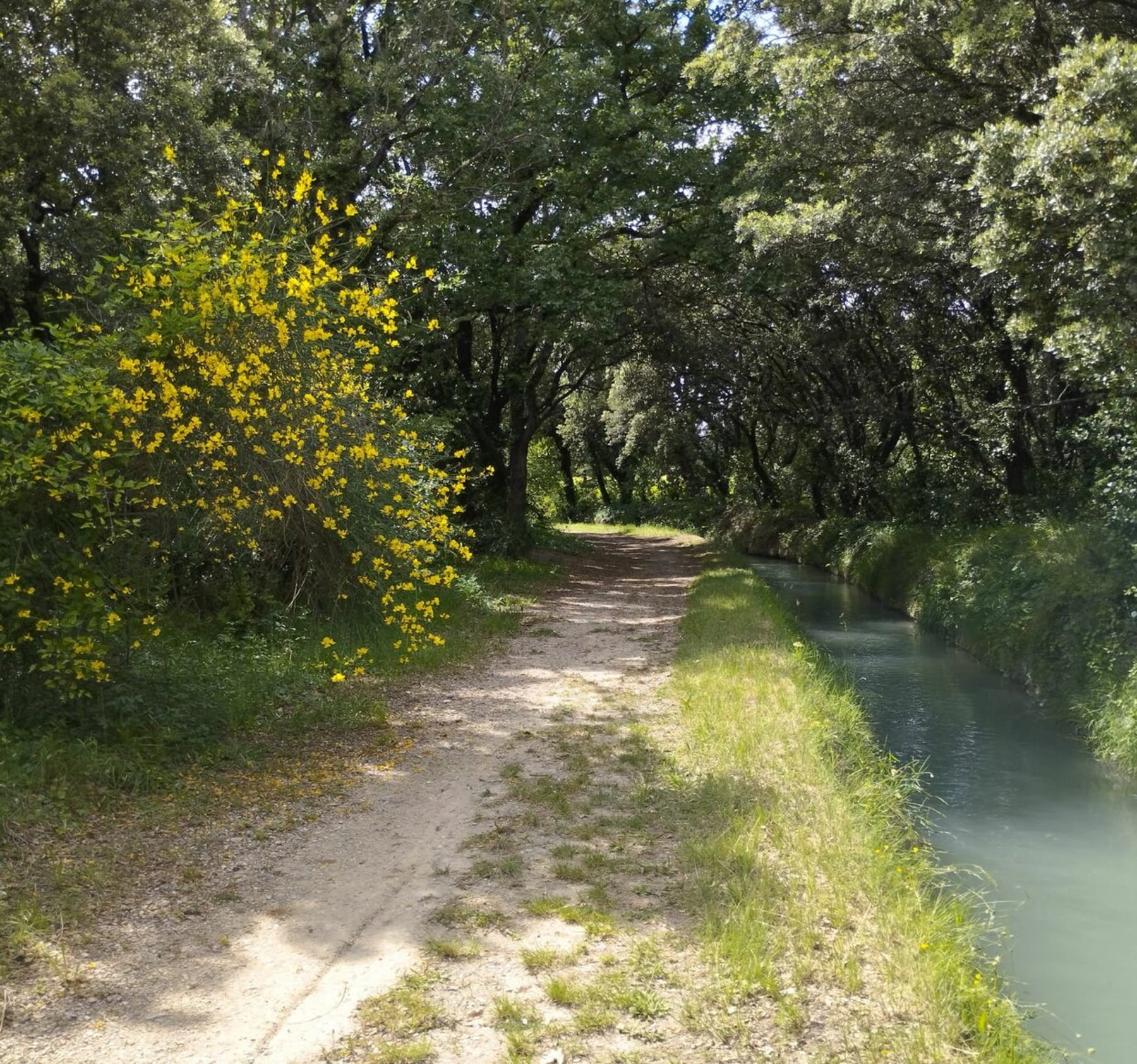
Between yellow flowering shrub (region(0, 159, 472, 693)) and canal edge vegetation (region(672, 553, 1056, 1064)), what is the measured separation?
2778 millimetres

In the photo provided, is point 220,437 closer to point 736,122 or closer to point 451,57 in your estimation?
point 451,57

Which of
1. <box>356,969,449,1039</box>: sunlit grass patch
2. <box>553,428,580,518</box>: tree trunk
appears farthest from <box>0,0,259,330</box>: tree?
<box>553,428,580,518</box>: tree trunk

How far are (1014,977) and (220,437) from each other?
5.77 meters

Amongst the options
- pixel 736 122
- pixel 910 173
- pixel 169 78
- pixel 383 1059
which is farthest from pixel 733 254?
pixel 383 1059

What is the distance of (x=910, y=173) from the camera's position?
13328 mm

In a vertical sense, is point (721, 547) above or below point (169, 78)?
below

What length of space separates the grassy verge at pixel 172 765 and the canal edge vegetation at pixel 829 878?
2.59m

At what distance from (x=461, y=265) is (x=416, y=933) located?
13507mm

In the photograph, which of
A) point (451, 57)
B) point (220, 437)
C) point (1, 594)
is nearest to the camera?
point (1, 594)

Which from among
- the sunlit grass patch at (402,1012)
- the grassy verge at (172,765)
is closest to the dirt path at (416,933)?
the sunlit grass patch at (402,1012)

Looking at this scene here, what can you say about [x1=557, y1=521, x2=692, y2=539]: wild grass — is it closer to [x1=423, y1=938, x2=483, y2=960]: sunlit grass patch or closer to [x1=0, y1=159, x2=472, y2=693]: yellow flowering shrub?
[x1=0, y1=159, x2=472, y2=693]: yellow flowering shrub

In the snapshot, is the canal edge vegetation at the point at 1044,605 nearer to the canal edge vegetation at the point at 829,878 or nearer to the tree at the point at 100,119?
the canal edge vegetation at the point at 829,878

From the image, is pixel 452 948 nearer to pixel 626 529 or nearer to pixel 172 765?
pixel 172 765

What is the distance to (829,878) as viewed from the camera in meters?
5.14
